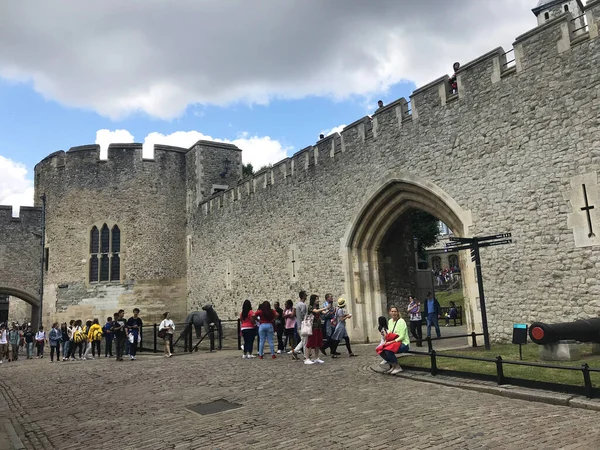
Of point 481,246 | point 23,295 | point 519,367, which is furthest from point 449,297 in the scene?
point 23,295

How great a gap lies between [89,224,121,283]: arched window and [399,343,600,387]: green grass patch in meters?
16.6

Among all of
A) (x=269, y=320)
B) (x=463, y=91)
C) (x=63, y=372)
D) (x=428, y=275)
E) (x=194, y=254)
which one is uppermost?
(x=463, y=91)

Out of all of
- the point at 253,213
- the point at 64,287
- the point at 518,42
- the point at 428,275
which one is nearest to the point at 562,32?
the point at 518,42

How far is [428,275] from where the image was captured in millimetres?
19984

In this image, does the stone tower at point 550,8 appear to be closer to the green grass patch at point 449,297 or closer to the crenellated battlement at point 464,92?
the green grass patch at point 449,297

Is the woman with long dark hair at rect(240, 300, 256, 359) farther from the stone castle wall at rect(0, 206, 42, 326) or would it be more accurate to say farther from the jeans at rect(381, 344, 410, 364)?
the stone castle wall at rect(0, 206, 42, 326)

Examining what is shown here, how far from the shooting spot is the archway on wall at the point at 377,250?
1164 cm

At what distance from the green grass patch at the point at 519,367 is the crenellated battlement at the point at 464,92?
492 centimetres

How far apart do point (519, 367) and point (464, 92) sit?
20.5ft

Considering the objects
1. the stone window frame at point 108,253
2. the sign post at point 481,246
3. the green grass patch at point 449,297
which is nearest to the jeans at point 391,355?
the sign post at point 481,246

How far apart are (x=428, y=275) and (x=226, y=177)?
10.7 m

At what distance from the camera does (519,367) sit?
6207mm

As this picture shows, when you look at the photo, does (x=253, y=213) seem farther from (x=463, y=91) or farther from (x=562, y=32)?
(x=562, y=32)

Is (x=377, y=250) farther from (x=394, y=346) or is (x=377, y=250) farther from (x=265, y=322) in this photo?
(x=394, y=346)
